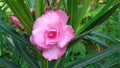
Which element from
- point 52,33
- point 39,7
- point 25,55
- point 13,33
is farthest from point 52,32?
point 25,55

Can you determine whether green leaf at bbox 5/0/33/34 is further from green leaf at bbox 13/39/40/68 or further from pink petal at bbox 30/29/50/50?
green leaf at bbox 13/39/40/68

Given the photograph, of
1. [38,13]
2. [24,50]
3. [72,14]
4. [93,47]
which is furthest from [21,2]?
[93,47]

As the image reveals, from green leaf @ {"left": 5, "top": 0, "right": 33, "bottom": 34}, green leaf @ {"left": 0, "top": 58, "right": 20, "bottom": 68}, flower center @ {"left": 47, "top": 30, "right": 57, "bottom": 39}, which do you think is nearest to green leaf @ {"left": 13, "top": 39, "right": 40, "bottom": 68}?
green leaf @ {"left": 0, "top": 58, "right": 20, "bottom": 68}

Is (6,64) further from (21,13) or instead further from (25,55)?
(21,13)

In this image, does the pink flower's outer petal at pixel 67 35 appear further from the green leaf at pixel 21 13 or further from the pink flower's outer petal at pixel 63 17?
the green leaf at pixel 21 13

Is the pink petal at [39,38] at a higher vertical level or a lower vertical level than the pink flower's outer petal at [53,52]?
higher

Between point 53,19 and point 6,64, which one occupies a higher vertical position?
point 53,19

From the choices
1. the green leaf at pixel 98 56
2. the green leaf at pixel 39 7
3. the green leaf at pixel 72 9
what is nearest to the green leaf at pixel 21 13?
the green leaf at pixel 39 7
